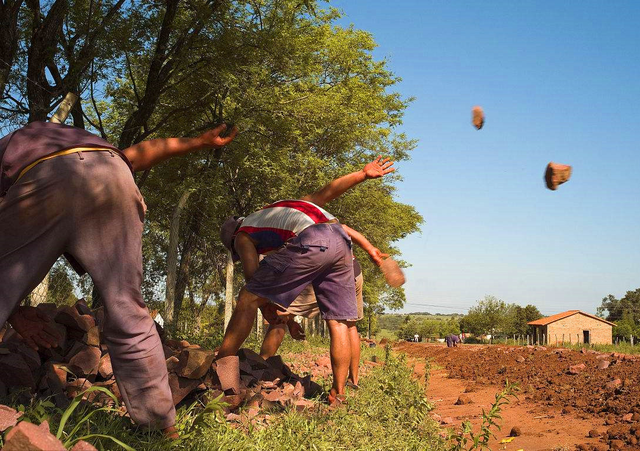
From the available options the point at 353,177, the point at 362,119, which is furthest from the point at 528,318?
the point at 353,177

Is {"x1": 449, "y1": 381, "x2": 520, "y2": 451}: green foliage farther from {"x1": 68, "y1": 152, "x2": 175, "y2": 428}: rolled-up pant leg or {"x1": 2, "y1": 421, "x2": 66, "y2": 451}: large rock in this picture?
{"x1": 2, "y1": 421, "x2": 66, "y2": 451}: large rock

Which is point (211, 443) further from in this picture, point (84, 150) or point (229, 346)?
point (229, 346)

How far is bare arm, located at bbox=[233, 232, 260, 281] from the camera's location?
4.78 m

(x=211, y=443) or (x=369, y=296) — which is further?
(x=369, y=296)

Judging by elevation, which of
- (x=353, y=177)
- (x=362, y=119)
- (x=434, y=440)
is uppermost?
(x=362, y=119)

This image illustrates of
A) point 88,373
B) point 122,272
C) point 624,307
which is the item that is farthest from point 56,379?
point 624,307

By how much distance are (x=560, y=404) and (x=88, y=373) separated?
545 centimetres

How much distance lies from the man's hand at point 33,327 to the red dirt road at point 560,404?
10.5 ft

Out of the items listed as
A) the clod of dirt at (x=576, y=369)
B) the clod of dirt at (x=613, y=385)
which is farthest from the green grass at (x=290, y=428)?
the clod of dirt at (x=576, y=369)

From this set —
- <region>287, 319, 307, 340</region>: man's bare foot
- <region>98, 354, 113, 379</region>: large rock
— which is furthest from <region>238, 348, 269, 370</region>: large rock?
<region>98, 354, 113, 379</region>: large rock

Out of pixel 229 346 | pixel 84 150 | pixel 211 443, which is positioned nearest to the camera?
pixel 84 150

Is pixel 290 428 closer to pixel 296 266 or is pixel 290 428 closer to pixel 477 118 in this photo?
pixel 296 266

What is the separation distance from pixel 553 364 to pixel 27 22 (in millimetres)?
12308

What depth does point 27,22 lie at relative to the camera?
11.5 m
